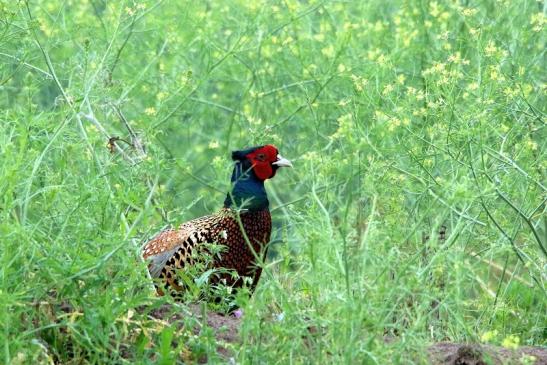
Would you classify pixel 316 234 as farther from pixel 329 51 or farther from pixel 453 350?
pixel 329 51

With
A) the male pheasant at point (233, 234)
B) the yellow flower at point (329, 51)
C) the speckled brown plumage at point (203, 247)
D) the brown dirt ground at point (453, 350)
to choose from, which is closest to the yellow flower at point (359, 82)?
the male pheasant at point (233, 234)

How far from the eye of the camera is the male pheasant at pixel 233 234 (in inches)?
264

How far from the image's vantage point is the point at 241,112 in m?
9.97

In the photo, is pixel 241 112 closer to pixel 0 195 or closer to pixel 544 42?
pixel 544 42

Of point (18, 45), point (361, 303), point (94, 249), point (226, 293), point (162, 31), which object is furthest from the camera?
point (162, 31)

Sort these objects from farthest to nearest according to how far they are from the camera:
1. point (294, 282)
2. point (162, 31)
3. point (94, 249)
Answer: point (162, 31) → point (294, 282) → point (94, 249)

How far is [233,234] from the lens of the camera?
266 inches

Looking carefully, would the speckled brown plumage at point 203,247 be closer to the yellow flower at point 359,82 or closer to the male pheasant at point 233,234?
the male pheasant at point 233,234

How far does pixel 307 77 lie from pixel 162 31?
0.96 m

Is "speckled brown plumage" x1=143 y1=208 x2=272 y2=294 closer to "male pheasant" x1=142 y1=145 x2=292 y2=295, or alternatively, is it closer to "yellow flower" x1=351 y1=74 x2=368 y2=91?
"male pheasant" x1=142 y1=145 x2=292 y2=295

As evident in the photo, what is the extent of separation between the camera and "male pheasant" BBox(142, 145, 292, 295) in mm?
6703

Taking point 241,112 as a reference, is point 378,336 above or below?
above

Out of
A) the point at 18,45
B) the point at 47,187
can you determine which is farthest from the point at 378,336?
the point at 18,45

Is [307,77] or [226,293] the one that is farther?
[307,77]
